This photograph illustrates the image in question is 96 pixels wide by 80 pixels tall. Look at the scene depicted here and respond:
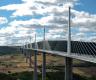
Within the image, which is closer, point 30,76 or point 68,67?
point 68,67

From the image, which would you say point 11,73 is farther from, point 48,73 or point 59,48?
point 59,48

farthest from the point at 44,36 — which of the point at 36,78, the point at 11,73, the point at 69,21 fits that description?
the point at 69,21

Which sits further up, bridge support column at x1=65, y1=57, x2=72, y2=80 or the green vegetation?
bridge support column at x1=65, y1=57, x2=72, y2=80

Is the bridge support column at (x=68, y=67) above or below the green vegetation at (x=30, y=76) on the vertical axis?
above

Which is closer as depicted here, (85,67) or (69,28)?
(69,28)

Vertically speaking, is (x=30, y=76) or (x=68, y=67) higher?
(x=68, y=67)

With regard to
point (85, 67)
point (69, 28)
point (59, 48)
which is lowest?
point (85, 67)

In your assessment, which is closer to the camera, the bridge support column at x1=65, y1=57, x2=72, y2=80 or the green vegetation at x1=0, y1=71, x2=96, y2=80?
the bridge support column at x1=65, y1=57, x2=72, y2=80

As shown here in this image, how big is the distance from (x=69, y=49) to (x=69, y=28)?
4151 millimetres

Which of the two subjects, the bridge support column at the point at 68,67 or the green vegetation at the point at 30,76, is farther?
the green vegetation at the point at 30,76

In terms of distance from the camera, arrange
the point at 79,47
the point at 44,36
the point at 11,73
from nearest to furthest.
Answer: the point at 79,47 < the point at 44,36 < the point at 11,73

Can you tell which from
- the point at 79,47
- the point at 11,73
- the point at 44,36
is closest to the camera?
the point at 79,47

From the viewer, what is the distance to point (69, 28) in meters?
51.0

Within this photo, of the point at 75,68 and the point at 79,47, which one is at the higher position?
the point at 79,47
